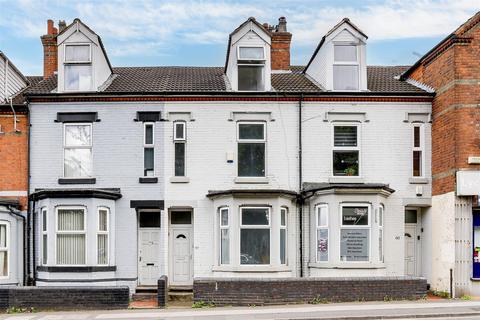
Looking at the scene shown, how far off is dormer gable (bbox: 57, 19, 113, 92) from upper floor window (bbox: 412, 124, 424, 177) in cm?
1111

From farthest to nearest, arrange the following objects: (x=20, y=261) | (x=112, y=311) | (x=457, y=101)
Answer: (x=20, y=261)
(x=457, y=101)
(x=112, y=311)

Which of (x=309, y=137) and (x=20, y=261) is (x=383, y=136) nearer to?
(x=309, y=137)

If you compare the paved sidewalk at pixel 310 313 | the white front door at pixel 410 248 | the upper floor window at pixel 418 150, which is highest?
the upper floor window at pixel 418 150

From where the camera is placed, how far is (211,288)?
59.0 feet

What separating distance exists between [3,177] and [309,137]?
10576 millimetres

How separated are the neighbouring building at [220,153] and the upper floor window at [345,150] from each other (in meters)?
0.04

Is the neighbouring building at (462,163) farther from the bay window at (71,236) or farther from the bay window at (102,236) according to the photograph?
the bay window at (71,236)

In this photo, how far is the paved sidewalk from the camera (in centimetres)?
1576

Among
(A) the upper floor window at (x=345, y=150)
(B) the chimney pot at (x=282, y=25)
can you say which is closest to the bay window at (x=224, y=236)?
(A) the upper floor window at (x=345, y=150)

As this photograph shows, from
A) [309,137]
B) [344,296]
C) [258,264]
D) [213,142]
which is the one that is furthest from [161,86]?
[344,296]

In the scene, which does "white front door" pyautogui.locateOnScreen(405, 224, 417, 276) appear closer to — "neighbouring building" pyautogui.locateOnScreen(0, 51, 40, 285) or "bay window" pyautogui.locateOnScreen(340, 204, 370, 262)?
"bay window" pyautogui.locateOnScreen(340, 204, 370, 262)

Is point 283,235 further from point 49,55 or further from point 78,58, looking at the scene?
point 49,55

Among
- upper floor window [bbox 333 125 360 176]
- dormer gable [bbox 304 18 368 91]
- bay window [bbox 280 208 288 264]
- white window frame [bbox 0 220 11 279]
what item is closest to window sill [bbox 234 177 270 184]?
bay window [bbox 280 208 288 264]

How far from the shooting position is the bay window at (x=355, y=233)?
2095cm
